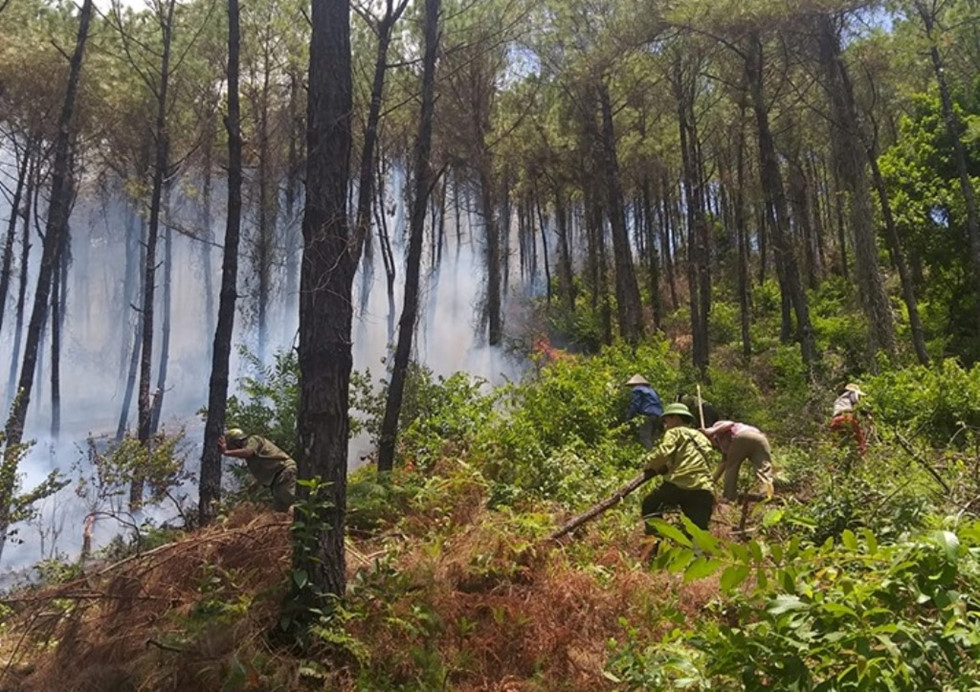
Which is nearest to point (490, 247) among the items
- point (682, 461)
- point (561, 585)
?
point (682, 461)

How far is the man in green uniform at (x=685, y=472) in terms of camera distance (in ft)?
20.2

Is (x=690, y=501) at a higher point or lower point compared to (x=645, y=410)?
lower

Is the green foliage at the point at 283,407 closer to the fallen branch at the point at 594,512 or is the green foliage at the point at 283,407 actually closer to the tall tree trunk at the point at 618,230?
the fallen branch at the point at 594,512

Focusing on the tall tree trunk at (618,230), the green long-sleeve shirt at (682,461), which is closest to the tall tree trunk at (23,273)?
the tall tree trunk at (618,230)

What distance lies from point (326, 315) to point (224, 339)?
6.05 metres

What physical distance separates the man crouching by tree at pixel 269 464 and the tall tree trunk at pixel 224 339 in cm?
166

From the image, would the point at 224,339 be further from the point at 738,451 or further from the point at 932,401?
the point at 932,401

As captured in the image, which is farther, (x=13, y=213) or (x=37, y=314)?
(x=13, y=213)

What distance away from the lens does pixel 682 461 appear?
6176mm

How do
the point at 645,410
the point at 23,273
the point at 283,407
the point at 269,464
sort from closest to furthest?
the point at 269,464, the point at 645,410, the point at 283,407, the point at 23,273

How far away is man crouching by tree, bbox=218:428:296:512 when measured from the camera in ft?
25.8

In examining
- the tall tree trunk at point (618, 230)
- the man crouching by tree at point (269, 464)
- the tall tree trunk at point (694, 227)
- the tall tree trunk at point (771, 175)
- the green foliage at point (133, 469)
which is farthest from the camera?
the tall tree trunk at point (618, 230)

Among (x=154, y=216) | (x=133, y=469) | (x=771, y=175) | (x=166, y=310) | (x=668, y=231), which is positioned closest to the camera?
(x=133, y=469)

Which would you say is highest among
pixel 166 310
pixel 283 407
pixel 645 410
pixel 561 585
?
pixel 166 310
